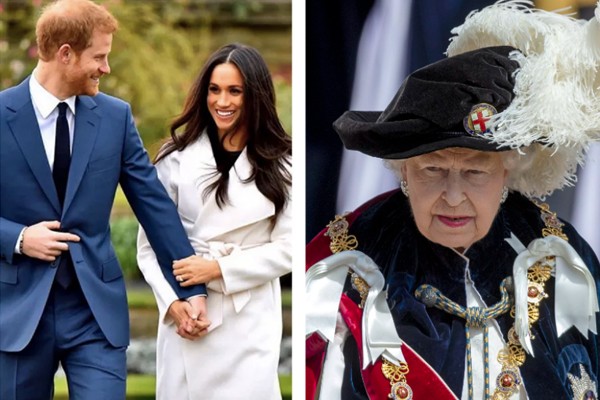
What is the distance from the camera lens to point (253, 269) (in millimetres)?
4801

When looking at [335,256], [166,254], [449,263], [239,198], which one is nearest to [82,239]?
[166,254]

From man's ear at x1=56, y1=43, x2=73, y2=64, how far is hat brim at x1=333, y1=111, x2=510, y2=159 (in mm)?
1055

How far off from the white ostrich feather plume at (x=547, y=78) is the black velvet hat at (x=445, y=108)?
0.05 m

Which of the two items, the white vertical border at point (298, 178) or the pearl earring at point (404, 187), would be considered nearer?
the white vertical border at point (298, 178)

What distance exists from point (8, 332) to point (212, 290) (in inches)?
31.7

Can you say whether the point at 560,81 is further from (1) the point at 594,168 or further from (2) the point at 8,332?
(2) the point at 8,332

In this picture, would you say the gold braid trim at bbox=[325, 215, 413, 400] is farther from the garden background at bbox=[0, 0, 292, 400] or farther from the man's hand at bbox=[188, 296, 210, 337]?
the garden background at bbox=[0, 0, 292, 400]

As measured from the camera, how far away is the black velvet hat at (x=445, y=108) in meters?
4.41

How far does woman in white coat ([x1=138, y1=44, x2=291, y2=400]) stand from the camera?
15.8 ft

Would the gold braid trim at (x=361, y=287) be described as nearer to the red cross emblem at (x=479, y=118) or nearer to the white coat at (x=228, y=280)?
the white coat at (x=228, y=280)

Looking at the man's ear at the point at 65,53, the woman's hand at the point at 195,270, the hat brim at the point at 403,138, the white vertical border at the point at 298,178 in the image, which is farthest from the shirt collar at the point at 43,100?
the hat brim at the point at 403,138

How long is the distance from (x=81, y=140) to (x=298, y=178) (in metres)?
0.83

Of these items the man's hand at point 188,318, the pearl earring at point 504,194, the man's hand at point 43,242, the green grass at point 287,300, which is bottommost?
Result: the green grass at point 287,300

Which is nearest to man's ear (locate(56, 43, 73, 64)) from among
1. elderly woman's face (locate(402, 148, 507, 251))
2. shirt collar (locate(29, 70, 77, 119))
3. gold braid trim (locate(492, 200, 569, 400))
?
shirt collar (locate(29, 70, 77, 119))
